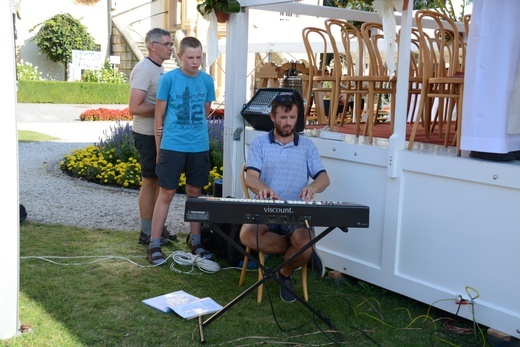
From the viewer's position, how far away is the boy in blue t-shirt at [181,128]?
5000 mm

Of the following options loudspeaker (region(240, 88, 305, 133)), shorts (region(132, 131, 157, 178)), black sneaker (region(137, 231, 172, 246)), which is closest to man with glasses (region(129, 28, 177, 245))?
shorts (region(132, 131, 157, 178))

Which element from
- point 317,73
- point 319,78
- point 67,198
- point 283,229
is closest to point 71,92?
point 67,198

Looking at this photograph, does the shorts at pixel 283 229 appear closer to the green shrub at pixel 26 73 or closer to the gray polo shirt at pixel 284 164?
the gray polo shirt at pixel 284 164

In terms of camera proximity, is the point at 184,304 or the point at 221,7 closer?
the point at 184,304

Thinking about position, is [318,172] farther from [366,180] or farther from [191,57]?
[191,57]

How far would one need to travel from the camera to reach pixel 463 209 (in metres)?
4.13

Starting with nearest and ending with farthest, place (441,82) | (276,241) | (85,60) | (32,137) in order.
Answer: (276,241)
(441,82)
(32,137)
(85,60)

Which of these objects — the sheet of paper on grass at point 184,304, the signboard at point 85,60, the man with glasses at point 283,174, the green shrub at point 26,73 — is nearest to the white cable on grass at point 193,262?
the sheet of paper on grass at point 184,304

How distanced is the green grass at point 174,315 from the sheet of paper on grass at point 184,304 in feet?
0.17

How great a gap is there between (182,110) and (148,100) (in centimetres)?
46

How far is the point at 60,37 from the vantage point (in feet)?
78.9

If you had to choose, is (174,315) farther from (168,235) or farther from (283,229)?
(168,235)

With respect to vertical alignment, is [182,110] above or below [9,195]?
above

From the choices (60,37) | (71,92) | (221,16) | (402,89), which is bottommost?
(71,92)
